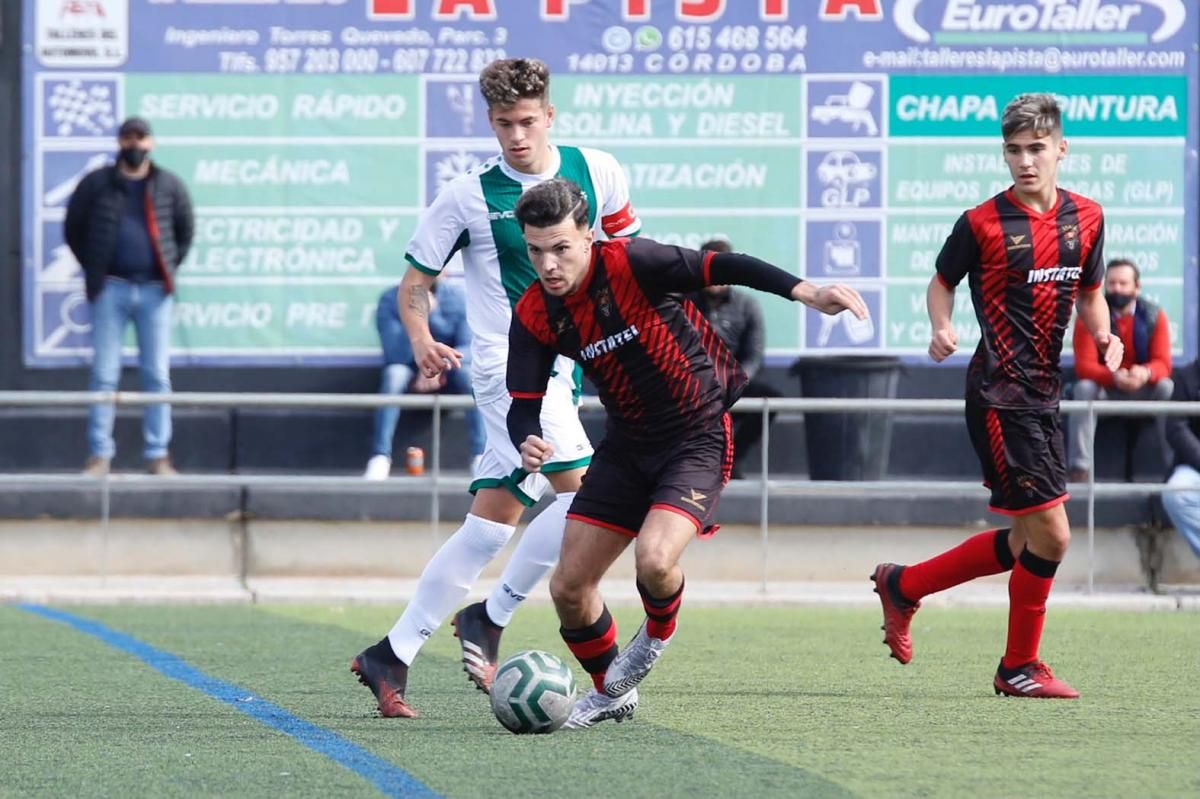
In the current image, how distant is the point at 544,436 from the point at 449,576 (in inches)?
22.8

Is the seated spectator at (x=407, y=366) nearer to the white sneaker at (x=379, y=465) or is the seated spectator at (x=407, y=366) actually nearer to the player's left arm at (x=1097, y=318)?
the white sneaker at (x=379, y=465)

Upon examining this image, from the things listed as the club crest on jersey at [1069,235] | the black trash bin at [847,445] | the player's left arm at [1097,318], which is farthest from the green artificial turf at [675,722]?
the black trash bin at [847,445]

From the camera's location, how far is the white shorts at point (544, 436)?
742cm

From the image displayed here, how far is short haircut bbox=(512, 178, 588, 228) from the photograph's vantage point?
6.61 metres

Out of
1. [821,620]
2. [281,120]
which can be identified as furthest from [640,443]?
[281,120]

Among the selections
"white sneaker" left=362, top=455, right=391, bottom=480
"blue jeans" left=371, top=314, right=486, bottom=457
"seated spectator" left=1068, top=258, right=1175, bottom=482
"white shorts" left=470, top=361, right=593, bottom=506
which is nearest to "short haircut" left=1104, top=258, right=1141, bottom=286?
"seated spectator" left=1068, top=258, right=1175, bottom=482

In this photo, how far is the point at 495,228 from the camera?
24.6 ft

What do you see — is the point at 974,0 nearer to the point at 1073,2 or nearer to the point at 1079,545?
the point at 1073,2

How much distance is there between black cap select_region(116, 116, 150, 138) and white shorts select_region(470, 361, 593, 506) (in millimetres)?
6333

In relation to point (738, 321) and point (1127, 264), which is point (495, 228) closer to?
point (738, 321)

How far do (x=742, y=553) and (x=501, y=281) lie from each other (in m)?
5.74

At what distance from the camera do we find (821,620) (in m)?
11.4

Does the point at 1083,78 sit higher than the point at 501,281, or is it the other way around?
the point at 1083,78

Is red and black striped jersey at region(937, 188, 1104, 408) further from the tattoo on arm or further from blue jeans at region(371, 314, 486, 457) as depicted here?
blue jeans at region(371, 314, 486, 457)
